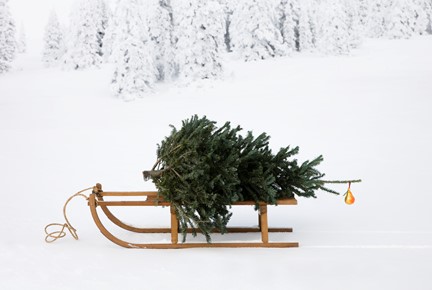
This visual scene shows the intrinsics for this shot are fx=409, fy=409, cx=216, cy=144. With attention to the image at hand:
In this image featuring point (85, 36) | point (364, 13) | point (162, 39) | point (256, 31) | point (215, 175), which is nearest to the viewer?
point (215, 175)

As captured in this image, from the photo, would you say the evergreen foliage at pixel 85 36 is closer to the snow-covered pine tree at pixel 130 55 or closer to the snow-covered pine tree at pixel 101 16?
the snow-covered pine tree at pixel 101 16

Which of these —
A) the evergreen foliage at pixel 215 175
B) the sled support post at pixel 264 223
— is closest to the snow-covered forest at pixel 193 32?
the evergreen foliage at pixel 215 175

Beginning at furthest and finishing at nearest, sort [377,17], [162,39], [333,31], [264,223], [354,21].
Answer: [377,17] < [354,21] < [333,31] < [162,39] < [264,223]

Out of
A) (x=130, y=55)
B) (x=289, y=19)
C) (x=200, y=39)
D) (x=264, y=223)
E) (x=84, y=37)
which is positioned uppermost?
(x=289, y=19)

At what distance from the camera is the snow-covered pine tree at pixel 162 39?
2786 cm

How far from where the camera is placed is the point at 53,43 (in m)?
46.4

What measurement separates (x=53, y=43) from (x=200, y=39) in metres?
27.8

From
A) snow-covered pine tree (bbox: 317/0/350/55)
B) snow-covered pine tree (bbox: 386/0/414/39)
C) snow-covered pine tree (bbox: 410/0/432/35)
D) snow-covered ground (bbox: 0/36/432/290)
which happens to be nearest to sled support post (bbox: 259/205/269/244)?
snow-covered ground (bbox: 0/36/432/290)

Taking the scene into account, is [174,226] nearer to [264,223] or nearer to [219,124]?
[264,223]

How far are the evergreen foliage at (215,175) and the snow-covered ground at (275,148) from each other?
548mm

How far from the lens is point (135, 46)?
80.8 feet

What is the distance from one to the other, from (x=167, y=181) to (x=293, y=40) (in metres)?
39.2

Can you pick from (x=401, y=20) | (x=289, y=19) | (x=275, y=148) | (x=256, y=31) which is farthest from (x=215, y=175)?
(x=401, y=20)

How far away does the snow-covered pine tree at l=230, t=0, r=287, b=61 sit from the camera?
34.1 meters
